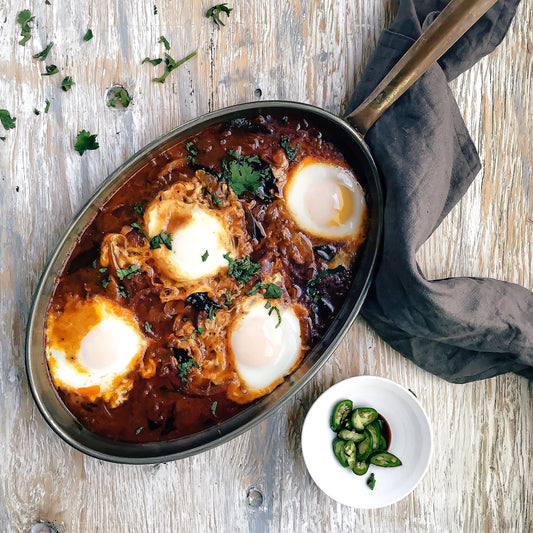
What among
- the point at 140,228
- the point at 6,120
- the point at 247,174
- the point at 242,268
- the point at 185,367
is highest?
the point at 6,120

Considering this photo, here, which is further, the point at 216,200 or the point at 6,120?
the point at 6,120

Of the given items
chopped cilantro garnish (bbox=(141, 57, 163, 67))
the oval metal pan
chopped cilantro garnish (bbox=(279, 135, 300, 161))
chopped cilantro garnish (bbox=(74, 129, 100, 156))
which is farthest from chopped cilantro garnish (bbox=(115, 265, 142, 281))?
chopped cilantro garnish (bbox=(141, 57, 163, 67))

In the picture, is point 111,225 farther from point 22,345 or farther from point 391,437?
point 391,437

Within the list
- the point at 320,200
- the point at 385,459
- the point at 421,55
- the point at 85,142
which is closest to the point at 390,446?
the point at 385,459

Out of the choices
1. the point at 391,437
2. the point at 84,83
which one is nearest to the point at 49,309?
the point at 84,83

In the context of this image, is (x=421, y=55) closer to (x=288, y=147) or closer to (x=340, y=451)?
(x=288, y=147)

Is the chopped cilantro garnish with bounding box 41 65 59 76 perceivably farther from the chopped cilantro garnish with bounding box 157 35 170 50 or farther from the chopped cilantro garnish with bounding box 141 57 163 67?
the chopped cilantro garnish with bounding box 157 35 170 50

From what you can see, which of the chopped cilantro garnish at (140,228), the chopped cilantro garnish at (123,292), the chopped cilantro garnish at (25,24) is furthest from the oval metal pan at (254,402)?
the chopped cilantro garnish at (25,24)
